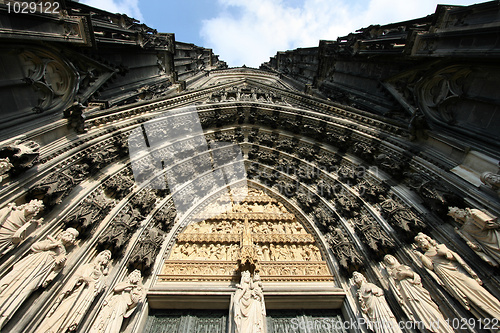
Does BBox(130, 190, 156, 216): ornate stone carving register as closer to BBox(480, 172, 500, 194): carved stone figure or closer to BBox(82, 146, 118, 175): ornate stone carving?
BBox(82, 146, 118, 175): ornate stone carving

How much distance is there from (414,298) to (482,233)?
1.33 m

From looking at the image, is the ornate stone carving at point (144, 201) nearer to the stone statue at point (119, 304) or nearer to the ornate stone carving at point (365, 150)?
the stone statue at point (119, 304)

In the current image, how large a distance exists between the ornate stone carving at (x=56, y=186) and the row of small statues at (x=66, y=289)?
0.64 m

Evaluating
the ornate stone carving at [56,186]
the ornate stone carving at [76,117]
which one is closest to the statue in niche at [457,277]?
the ornate stone carving at [56,186]

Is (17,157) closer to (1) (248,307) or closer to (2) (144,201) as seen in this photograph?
(2) (144,201)

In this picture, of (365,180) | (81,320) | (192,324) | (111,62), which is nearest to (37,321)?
(81,320)

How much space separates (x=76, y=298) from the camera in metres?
3.61

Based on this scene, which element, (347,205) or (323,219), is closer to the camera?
(347,205)

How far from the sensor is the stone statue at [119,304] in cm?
375

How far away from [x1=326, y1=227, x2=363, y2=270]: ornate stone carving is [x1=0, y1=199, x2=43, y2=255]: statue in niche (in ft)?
18.7

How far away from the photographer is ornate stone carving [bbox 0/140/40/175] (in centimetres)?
388

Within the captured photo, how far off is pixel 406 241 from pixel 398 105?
5.50 meters

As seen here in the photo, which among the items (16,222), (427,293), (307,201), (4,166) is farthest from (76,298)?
(307,201)

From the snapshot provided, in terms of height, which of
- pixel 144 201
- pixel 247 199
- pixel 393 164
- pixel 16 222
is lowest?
pixel 16 222
